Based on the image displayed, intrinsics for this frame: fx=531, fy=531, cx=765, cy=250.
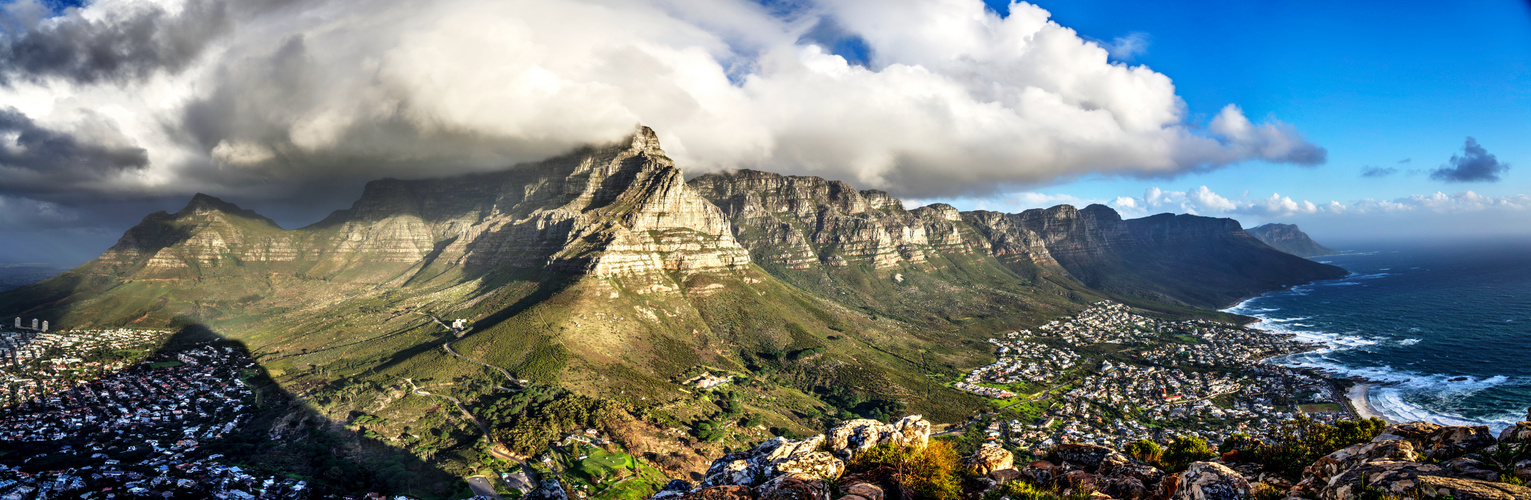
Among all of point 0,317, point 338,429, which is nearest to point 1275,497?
point 338,429

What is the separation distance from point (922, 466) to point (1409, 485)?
1892 centimetres

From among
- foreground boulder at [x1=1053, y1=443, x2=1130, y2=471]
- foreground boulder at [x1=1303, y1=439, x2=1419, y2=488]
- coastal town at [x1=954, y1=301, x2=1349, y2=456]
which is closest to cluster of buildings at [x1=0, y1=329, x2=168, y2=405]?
foreground boulder at [x1=1053, y1=443, x2=1130, y2=471]

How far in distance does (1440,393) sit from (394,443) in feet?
773

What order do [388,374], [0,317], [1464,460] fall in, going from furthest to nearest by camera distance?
[0,317] < [388,374] < [1464,460]

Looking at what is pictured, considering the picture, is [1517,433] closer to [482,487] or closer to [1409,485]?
[1409,485]

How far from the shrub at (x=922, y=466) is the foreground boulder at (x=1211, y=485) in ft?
34.4

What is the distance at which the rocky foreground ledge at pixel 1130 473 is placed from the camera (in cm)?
1933

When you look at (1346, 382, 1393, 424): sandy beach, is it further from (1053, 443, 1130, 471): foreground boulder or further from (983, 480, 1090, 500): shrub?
(983, 480, 1090, 500): shrub

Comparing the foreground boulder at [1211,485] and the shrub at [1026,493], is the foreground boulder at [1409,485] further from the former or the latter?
the shrub at [1026,493]

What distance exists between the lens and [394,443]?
9512 cm

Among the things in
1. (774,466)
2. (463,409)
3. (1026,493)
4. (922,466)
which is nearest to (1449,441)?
(1026,493)

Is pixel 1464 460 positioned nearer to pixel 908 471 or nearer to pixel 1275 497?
pixel 1275 497

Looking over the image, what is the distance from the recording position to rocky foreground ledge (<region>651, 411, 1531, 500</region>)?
19.3 m

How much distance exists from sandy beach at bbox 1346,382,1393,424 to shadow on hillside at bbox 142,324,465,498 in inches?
7248
